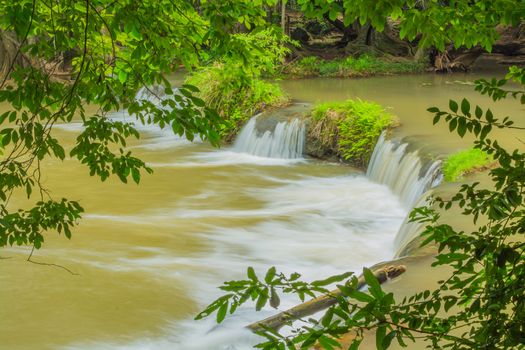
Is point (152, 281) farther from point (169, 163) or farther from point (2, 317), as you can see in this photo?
point (169, 163)

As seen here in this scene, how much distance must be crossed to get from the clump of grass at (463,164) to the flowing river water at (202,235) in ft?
1.41

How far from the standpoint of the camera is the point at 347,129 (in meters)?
12.1

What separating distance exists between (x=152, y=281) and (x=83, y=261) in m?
1.04

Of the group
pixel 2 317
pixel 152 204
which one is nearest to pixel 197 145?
pixel 152 204

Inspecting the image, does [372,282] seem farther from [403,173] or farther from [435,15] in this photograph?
[403,173]

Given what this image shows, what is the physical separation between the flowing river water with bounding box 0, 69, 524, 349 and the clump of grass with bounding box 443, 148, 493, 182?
1.41ft

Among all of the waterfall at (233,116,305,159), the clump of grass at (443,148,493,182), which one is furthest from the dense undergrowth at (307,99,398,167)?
the clump of grass at (443,148,493,182)

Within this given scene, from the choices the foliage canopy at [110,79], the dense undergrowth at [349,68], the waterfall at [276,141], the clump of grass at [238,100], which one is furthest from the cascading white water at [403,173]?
the dense undergrowth at [349,68]

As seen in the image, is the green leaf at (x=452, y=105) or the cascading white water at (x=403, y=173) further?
the cascading white water at (x=403, y=173)

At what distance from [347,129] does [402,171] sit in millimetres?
2195

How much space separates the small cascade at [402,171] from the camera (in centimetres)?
908

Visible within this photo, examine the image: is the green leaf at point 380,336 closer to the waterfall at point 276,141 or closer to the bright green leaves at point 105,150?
the bright green leaves at point 105,150

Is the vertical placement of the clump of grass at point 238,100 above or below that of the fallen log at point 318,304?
above

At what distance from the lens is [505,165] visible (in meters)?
1.89
